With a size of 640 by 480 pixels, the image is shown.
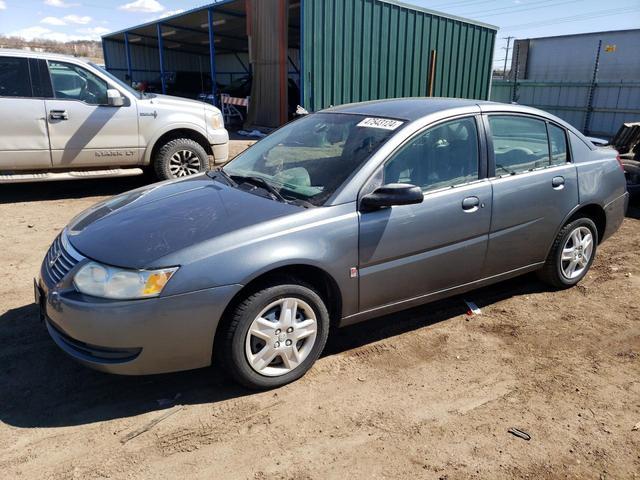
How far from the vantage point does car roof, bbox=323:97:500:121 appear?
3.60 metres

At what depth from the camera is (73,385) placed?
120 inches

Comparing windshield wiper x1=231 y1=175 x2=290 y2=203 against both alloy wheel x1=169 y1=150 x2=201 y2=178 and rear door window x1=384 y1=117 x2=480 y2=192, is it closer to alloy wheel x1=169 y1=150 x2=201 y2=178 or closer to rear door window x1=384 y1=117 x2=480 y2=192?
rear door window x1=384 y1=117 x2=480 y2=192

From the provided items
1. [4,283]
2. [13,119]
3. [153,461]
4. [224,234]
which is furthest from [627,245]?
[13,119]

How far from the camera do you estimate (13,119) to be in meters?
6.52

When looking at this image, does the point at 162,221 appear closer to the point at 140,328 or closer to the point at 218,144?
the point at 140,328

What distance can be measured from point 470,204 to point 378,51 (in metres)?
11.1

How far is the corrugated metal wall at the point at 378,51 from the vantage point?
41.8 feet

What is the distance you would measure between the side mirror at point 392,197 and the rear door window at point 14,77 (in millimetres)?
5592

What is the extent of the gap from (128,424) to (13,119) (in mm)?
5365

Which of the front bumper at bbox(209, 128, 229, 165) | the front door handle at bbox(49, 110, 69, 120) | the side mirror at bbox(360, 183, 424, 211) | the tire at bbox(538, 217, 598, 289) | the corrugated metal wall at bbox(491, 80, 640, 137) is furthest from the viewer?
the corrugated metal wall at bbox(491, 80, 640, 137)

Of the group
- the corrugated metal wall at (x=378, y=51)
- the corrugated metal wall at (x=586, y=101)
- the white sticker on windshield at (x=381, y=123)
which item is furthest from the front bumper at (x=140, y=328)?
the corrugated metal wall at (x=586, y=101)

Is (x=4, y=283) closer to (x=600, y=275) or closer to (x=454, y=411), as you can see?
(x=454, y=411)

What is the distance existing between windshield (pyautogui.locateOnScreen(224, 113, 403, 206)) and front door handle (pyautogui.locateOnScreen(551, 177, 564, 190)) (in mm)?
1463

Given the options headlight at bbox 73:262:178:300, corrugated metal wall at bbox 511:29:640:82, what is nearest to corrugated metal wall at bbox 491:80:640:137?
corrugated metal wall at bbox 511:29:640:82
